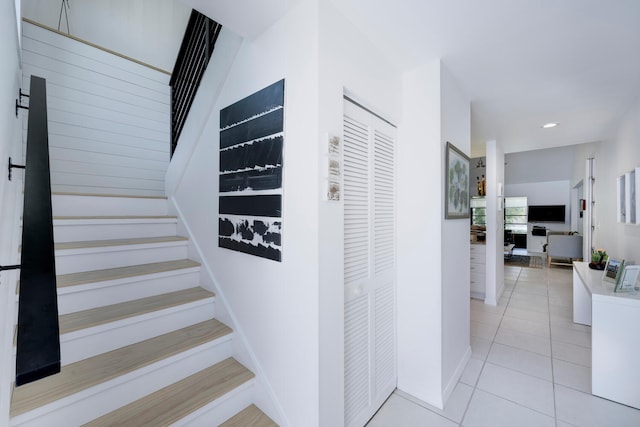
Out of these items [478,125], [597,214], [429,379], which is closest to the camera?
[429,379]

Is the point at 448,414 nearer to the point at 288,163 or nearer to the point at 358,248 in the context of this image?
the point at 358,248

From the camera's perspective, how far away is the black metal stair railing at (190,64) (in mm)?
2428

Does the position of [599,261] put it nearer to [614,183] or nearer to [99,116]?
[614,183]

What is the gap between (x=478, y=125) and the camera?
3.44m

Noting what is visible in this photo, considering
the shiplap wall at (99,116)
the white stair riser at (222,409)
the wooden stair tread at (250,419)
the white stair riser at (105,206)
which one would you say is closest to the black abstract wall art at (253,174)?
the white stair riser at (222,409)

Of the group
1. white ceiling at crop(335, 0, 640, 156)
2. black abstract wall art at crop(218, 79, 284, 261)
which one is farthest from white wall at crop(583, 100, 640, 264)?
black abstract wall art at crop(218, 79, 284, 261)

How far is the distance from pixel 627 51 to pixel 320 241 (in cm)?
251

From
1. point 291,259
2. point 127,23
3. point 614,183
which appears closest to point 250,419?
point 291,259

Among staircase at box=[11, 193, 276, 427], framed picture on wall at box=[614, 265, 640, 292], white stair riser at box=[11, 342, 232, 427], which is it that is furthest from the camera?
framed picture on wall at box=[614, 265, 640, 292]

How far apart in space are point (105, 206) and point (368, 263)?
236 centimetres

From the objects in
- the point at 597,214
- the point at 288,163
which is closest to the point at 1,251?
the point at 288,163

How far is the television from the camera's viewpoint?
324 inches

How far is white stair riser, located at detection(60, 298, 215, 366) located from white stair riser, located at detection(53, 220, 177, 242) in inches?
36.5

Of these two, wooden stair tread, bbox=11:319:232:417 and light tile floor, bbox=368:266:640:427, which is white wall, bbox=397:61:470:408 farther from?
wooden stair tread, bbox=11:319:232:417
